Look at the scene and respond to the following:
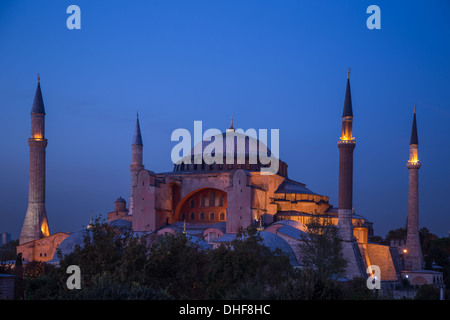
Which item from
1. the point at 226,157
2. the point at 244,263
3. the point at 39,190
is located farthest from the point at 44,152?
the point at 244,263

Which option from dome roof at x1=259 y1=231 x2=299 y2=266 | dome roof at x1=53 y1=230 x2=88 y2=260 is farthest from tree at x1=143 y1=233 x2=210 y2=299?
dome roof at x1=53 y1=230 x2=88 y2=260

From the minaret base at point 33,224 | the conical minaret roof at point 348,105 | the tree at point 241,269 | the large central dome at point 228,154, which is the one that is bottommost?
the tree at point 241,269

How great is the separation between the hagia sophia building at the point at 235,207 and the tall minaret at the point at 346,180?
5cm

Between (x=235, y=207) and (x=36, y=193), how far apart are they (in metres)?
10.9

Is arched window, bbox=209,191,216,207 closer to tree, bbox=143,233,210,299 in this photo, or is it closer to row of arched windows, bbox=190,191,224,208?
row of arched windows, bbox=190,191,224,208

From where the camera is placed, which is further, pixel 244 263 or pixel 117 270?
pixel 244 263

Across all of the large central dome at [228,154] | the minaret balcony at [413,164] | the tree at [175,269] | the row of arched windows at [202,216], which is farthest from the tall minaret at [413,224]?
the tree at [175,269]

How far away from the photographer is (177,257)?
1543cm

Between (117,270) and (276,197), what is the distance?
2188 cm

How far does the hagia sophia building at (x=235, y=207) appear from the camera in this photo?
1198 inches

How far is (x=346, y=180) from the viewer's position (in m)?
30.5

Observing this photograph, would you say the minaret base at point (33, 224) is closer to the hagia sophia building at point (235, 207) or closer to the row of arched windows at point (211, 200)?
the hagia sophia building at point (235, 207)

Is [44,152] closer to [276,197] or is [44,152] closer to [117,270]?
[276,197]

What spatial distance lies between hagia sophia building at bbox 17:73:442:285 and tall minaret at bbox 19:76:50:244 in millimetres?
54
